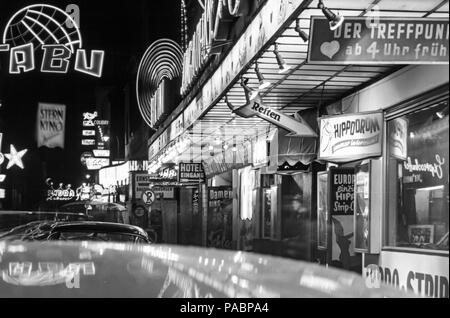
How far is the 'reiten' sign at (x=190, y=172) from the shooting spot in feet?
86.0

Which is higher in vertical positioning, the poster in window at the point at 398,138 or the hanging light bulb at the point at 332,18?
the hanging light bulb at the point at 332,18

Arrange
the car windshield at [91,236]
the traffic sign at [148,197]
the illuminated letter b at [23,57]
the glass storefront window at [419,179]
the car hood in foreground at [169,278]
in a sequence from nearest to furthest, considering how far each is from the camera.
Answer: the car hood in foreground at [169,278]
the car windshield at [91,236]
the glass storefront window at [419,179]
the traffic sign at [148,197]
the illuminated letter b at [23,57]

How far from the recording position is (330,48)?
7.62 meters

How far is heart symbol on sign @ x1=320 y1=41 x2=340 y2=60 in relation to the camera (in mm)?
7566

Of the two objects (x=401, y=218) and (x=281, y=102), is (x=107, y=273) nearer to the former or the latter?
(x=401, y=218)

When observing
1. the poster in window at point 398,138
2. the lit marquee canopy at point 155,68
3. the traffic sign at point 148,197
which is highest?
the lit marquee canopy at point 155,68

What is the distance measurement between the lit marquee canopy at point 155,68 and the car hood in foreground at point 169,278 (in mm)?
30423

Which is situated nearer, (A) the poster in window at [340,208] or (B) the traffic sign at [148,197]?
(A) the poster in window at [340,208]

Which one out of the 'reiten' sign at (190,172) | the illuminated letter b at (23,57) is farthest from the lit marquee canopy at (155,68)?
the 'reiten' sign at (190,172)

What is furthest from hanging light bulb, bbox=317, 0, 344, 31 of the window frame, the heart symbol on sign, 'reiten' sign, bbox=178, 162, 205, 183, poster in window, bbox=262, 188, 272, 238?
'reiten' sign, bbox=178, 162, 205, 183

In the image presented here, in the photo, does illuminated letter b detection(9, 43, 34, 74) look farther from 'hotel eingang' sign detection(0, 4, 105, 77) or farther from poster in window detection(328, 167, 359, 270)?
poster in window detection(328, 167, 359, 270)

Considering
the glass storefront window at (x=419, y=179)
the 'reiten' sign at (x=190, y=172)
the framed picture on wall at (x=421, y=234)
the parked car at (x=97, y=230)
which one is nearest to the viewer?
the parked car at (x=97, y=230)

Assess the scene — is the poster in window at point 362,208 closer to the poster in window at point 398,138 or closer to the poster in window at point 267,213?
the poster in window at point 398,138
